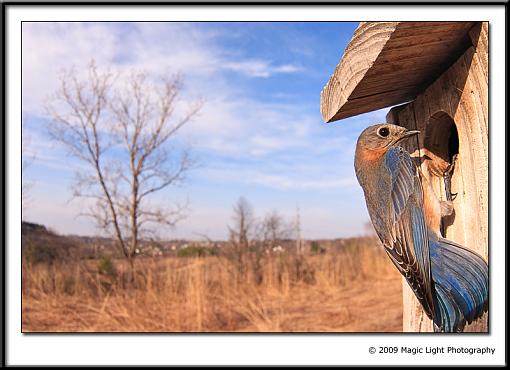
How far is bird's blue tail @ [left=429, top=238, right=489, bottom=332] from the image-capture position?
3.80 ft

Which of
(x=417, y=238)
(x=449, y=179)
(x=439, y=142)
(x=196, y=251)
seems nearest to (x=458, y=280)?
(x=417, y=238)

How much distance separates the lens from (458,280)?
1162 mm

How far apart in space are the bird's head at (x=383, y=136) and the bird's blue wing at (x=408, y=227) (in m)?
0.02

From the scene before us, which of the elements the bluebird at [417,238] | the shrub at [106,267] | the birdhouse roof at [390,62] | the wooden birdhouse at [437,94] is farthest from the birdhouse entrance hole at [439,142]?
the shrub at [106,267]

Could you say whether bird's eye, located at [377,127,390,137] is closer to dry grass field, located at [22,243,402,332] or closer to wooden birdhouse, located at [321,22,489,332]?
wooden birdhouse, located at [321,22,489,332]

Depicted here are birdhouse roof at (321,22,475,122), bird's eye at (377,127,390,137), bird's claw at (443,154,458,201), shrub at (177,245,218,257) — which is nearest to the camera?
birdhouse roof at (321,22,475,122)

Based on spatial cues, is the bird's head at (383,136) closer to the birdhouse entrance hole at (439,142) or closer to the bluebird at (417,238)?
the bluebird at (417,238)

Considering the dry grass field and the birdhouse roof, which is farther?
the dry grass field

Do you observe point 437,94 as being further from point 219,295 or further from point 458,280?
point 219,295

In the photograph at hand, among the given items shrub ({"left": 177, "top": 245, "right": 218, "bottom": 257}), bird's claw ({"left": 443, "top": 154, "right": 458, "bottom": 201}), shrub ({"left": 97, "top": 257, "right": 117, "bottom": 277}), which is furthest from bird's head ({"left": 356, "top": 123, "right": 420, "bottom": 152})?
shrub ({"left": 97, "top": 257, "right": 117, "bottom": 277})

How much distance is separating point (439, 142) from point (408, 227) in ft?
1.46

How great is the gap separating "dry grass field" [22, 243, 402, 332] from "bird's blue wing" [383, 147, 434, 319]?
5.14m

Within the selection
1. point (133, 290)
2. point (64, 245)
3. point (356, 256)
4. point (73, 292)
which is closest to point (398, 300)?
point (356, 256)

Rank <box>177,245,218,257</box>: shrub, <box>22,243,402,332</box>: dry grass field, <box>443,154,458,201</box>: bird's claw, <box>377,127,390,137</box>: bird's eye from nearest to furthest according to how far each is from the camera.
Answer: <box>377,127,390,137</box>: bird's eye → <box>443,154,458,201</box>: bird's claw → <box>22,243,402,332</box>: dry grass field → <box>177,245,218,257</box>: shrub
